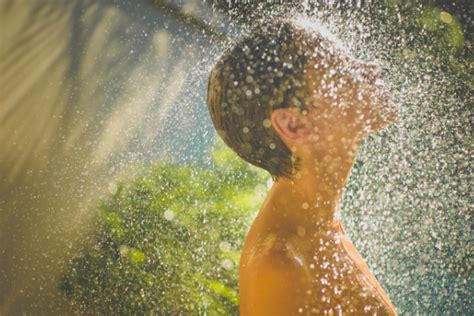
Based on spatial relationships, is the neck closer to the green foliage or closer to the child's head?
the child's head

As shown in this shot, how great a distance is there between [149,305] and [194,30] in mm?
3340

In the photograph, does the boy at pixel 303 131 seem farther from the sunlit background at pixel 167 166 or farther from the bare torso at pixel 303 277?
the sunlit background at pixel 167 166

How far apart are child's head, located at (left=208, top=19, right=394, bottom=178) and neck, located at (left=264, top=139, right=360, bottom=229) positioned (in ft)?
0.12

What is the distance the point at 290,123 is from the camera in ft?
4.61

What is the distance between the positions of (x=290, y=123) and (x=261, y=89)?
0.41ft

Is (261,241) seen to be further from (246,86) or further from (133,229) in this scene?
Answer: (133,229)

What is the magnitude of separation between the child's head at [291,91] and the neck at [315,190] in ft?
0.12

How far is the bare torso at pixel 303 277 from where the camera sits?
1.24 m

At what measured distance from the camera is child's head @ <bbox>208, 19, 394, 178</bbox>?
1.39 m

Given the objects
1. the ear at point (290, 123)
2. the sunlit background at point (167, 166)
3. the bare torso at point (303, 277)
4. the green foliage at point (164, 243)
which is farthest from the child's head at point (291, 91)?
the green foliage at point (164, 243)

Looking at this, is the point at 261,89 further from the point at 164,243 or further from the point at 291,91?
the point at 164,243

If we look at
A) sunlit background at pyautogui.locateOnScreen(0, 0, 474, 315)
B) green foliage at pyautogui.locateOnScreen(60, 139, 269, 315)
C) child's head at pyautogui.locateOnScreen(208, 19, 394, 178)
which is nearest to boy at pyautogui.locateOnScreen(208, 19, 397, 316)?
child's head at pyautogui.locateOnScreen(208, 19, 394, 178)

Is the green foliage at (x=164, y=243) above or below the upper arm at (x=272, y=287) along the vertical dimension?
below

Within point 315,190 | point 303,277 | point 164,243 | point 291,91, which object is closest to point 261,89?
point 291,91
